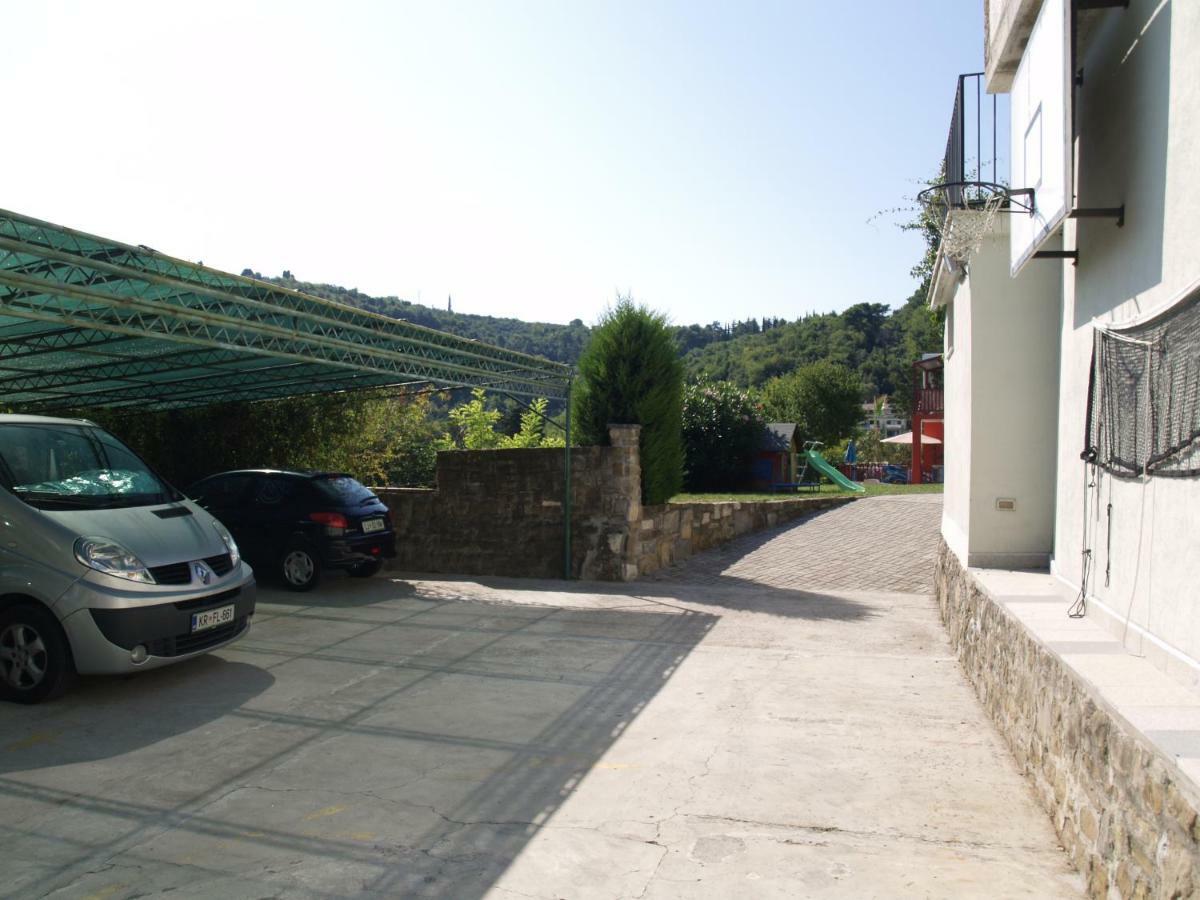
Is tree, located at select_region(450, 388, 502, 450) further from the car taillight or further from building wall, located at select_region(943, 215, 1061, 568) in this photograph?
building wall, located at select_region(943, 215, 1061, 568)

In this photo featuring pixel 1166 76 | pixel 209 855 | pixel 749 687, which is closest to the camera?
pixel 209 855

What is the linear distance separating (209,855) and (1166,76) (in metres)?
5.60

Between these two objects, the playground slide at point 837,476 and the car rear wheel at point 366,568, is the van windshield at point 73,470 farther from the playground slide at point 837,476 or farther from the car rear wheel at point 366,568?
the playground slide at point 837,476

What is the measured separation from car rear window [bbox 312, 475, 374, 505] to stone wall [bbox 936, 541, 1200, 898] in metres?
7.32

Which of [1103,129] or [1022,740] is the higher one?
[1103,129]

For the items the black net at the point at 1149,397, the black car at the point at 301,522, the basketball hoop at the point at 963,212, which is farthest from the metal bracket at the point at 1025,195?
the black car at the point at 301,522

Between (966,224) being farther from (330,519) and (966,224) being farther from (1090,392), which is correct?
(330,519)

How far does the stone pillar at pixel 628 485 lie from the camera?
11516 millimetres

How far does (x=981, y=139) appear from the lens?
7.42 m

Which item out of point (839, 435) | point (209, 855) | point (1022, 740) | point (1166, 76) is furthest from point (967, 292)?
point (839, 435)

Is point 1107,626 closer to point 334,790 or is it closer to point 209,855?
point 334,790

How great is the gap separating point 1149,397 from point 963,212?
11.2 ft

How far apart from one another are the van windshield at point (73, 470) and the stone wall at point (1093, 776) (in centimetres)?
612

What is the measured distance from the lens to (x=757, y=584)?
38.1 feet
